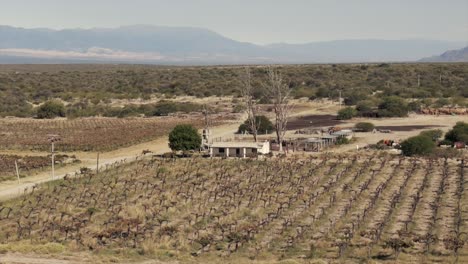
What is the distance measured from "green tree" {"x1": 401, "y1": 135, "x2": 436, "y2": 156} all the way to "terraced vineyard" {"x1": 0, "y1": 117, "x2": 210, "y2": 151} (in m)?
26.5

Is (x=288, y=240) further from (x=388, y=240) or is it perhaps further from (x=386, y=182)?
(x=386, y=182)

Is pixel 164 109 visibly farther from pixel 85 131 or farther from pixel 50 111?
pixel 85 131

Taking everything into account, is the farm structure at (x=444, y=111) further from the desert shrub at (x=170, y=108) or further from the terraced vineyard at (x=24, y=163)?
the terraced vineyard at (x=24, y=163)

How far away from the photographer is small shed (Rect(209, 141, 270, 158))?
2162 inches

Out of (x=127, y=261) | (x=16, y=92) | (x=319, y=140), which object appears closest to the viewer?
(x=127, y=261)

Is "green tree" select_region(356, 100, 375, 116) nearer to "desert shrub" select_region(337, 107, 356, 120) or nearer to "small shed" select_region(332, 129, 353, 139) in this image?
"desert shrub" select_region(337, 107, 356, 120)

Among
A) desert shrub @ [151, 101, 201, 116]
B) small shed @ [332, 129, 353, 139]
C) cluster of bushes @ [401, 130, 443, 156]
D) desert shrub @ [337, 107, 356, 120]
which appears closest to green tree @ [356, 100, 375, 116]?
desert shrub @ [337, 107, 356, 120]

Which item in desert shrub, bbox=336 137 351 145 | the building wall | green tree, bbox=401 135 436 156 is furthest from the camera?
desert shrub, bbox=336 137 351 145

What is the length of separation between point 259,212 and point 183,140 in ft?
72.9

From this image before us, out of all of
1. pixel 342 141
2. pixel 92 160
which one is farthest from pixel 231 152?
pixel 342 141

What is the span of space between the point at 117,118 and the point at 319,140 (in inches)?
1549

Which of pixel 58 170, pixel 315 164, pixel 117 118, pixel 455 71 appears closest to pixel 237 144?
pixel 315 164

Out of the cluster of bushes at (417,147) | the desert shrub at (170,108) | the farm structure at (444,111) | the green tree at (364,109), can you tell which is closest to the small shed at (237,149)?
the cluster of bushes at (417,147)

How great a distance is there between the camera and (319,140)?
6209 cm
